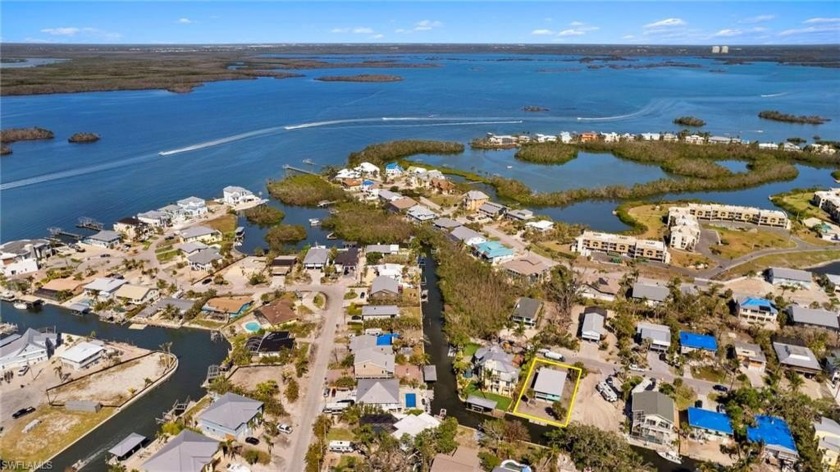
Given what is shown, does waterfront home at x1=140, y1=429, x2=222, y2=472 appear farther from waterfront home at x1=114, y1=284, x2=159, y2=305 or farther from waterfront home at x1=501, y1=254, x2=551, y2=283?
waterfront home at x1=501, y1=254, x2=551, y2=283

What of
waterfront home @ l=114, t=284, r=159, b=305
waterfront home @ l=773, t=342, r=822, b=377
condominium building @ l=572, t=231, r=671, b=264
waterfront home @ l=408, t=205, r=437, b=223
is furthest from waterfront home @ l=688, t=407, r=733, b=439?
waterfront home @ l=114, t=284, r=159, b=305

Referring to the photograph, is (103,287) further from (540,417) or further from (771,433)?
(771,433)

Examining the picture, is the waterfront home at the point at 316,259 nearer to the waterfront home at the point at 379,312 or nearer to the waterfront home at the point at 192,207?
the waterfront home at the point at 379,312

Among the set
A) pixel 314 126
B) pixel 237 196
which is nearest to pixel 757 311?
pixel 237 196

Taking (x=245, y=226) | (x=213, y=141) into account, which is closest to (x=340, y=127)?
(x=213, y=141)

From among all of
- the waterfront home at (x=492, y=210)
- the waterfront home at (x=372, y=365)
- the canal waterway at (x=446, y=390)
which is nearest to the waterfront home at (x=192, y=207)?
the canal waterway at (x=446, y=390)

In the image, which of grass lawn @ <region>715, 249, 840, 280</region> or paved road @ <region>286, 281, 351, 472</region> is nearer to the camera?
paved road @ <region>286, 281, 351, 472</region>

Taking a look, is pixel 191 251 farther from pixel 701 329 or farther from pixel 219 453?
pixel 701 329
